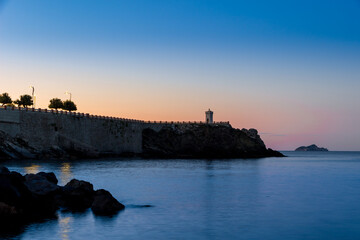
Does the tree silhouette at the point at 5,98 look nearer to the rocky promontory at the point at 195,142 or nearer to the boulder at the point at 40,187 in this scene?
the rocky promontory at the point at 195,142

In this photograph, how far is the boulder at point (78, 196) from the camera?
23.5 metres

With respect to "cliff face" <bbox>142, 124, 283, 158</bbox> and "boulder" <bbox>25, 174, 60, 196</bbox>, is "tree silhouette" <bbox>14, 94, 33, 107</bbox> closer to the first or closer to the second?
"cliff face" <bbox>142, 124, 283, 158</bbox>

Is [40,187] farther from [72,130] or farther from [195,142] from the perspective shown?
[195,142]

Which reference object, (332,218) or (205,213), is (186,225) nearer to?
(205,213)

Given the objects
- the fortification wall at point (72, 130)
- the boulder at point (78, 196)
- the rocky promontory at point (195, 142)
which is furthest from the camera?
the rocky promontory at point (195, 142)

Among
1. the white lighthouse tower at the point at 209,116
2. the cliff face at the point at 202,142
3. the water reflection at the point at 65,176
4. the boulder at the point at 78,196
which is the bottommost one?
the water reflection at the point at 65,176

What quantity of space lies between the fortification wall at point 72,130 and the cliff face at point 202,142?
333 inches

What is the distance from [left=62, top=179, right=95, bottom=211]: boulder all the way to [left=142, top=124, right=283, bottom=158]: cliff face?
99.3m

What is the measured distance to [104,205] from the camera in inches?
883

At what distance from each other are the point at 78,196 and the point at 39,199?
7.52 ft

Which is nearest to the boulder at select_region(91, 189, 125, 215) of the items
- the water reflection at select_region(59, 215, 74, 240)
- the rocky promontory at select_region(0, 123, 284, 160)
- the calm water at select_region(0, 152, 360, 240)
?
the calm water at select_region(0, 152, 360, 240)

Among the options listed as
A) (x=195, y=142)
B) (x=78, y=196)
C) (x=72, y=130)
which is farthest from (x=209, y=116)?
(x=78, y=196)

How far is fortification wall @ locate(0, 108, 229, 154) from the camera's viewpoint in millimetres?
74688

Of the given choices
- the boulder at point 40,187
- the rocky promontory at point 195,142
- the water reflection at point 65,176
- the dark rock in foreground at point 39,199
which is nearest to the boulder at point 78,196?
the dark rock in foreground at point 39,199
